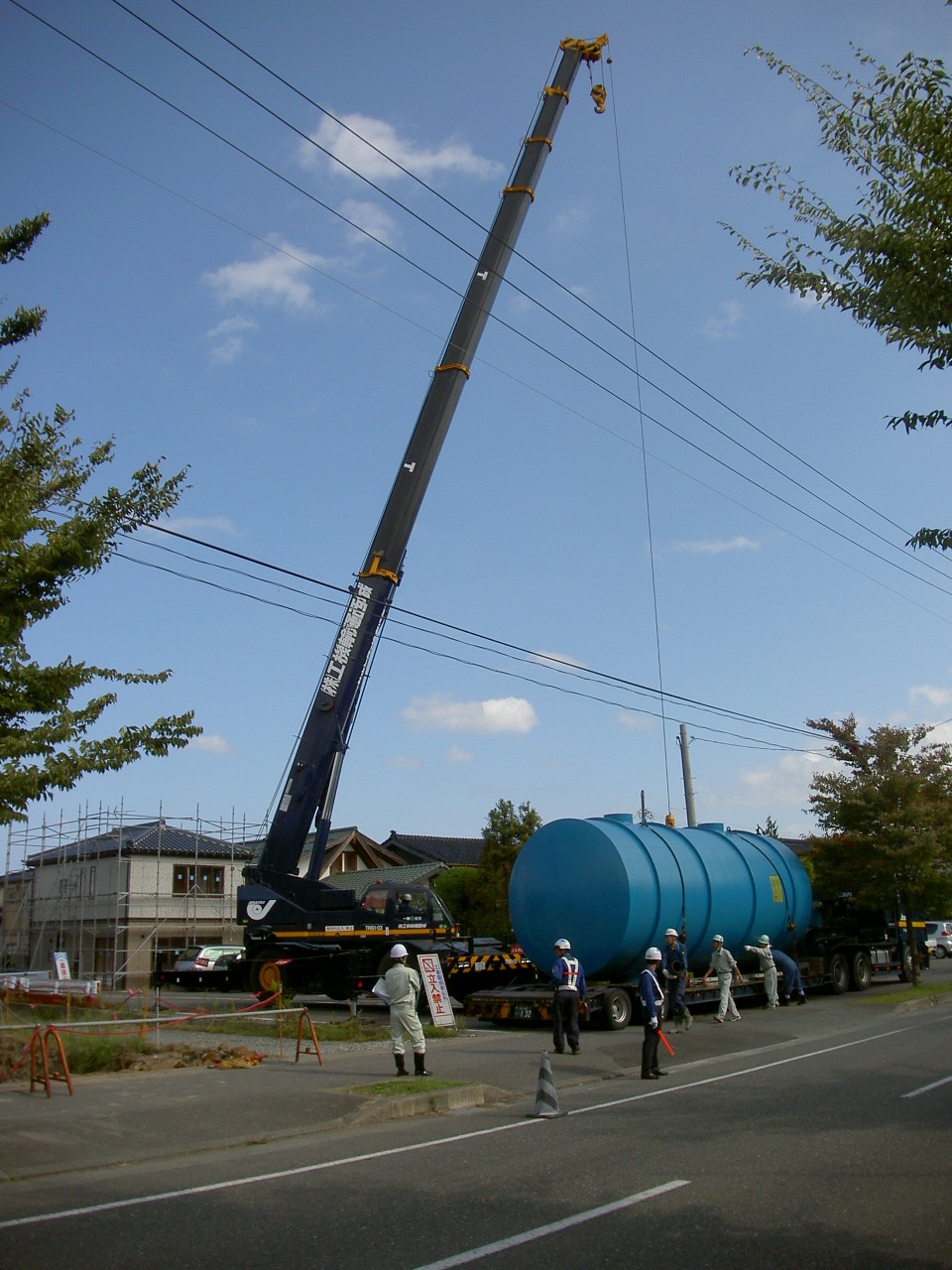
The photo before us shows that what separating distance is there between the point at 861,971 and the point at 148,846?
82.6ft

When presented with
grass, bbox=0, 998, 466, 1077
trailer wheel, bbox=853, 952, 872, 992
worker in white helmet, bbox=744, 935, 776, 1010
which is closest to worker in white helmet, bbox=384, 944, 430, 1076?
grass, bbox=0, 998, 466, 1077

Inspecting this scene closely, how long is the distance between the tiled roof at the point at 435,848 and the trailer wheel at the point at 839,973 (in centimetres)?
2858

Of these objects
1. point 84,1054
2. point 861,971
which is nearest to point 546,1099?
point 84,1054

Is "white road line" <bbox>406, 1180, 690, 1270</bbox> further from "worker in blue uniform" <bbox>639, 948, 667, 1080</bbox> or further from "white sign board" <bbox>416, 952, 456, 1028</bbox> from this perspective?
"white sign board" <bbox>416, 952, 456, 1028</bbox>

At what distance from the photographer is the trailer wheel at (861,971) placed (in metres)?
27.5

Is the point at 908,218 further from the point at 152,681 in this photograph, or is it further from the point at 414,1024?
the point at 414,1024

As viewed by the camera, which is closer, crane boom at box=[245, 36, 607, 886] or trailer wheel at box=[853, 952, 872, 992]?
crane boom at box=[245, 36, 607, 886]

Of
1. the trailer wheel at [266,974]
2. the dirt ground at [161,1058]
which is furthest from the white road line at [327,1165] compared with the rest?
the trailer wheel at [266,974]

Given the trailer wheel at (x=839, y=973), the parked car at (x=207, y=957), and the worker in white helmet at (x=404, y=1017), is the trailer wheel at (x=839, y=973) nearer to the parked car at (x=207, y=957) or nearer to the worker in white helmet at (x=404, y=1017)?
the parked car at (x=207, y=957)

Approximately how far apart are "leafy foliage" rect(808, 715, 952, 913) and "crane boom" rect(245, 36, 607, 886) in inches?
550

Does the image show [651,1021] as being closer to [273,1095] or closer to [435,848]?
[273,1095]

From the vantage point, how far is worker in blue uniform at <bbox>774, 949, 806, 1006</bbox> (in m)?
24.2

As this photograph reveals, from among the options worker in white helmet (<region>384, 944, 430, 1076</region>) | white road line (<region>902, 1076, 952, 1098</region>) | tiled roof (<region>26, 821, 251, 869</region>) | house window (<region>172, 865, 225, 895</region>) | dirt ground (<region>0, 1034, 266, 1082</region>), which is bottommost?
white road line (<region>902, 1076, 952, 1098</region>)

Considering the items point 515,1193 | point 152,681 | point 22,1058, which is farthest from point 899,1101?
point 22,1058
